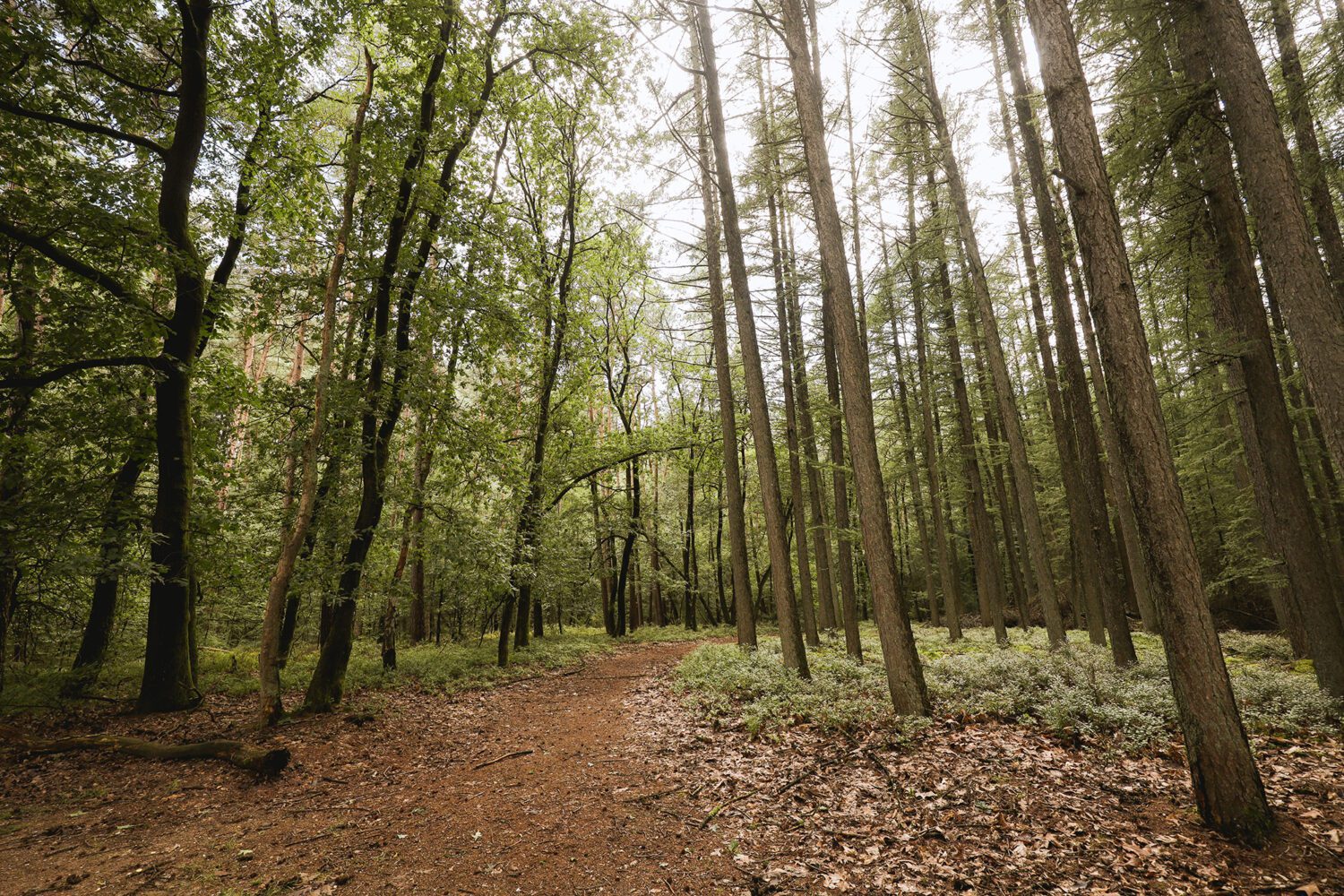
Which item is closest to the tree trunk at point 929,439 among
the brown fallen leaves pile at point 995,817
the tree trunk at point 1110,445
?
the tree trunk at point 1110,445

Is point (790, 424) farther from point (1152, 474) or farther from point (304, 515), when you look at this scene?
point (304, 515)

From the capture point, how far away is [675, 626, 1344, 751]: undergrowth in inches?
240

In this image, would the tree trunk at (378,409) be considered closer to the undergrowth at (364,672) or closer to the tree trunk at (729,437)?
the undergrowth at (364,672)

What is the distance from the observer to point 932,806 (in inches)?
184

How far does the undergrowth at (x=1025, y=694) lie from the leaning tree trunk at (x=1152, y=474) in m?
1.67

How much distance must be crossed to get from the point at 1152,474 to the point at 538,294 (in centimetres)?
1130

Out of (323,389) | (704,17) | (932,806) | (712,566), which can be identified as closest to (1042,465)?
(712,566)

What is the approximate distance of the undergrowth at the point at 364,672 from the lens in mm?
8977

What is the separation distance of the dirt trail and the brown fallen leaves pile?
1.91 feet

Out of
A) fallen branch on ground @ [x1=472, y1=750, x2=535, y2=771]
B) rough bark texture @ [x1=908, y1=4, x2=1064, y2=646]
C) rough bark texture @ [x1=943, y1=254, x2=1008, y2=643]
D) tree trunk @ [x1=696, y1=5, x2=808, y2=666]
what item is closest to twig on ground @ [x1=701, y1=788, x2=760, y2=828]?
fallen branch on ground @ [x1=472, y1=750, x2=535, y2=771]

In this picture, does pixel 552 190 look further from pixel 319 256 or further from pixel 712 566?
pixel 712 566

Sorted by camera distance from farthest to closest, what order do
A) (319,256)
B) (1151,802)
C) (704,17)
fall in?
(704,17), (319,256), (1151,802)

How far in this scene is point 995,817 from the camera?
4418 millimetres

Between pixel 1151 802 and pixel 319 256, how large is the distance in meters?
13.8
